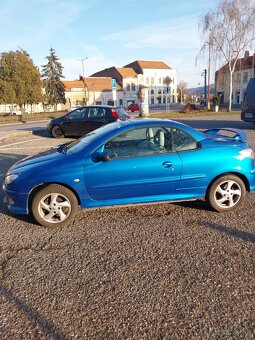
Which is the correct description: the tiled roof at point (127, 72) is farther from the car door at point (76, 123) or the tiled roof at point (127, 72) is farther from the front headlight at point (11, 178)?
the front headlight at point (11, 178)

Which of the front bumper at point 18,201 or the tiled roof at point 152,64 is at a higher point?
the tiled roof at point 152,64

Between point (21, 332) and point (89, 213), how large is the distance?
208 centimetres

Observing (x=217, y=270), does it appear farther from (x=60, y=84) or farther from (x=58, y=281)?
(x=60, y=84)

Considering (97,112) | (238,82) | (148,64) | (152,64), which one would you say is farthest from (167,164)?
(152,64)

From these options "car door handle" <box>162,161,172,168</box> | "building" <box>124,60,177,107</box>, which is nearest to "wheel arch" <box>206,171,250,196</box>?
"car door handle" <box>162,161,172,168</box>

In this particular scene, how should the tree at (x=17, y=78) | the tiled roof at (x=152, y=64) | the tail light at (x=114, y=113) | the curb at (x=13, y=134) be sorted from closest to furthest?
the tail light at (x=114, y=113), the curb at (x=13, y=134), the tree at (x=17, y=78), the tiled roof at (x=152, y=64)

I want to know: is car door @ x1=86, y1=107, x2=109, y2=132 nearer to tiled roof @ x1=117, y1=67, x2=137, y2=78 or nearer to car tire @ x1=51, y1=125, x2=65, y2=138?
car tire @ x1=51, y1=125, x2=65, y2=138

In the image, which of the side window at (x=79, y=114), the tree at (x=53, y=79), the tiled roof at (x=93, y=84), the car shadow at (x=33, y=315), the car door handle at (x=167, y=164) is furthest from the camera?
the tiled roof at (x=93, y=84)

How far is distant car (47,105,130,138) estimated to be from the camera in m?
10.3

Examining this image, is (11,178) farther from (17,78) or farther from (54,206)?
(17,78)

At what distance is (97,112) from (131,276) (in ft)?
28.9

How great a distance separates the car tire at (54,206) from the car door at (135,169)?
0.32 metres

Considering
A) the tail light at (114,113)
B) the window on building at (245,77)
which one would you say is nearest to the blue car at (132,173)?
the tail light at (114,113)

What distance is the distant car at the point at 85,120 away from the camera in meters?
10.3
